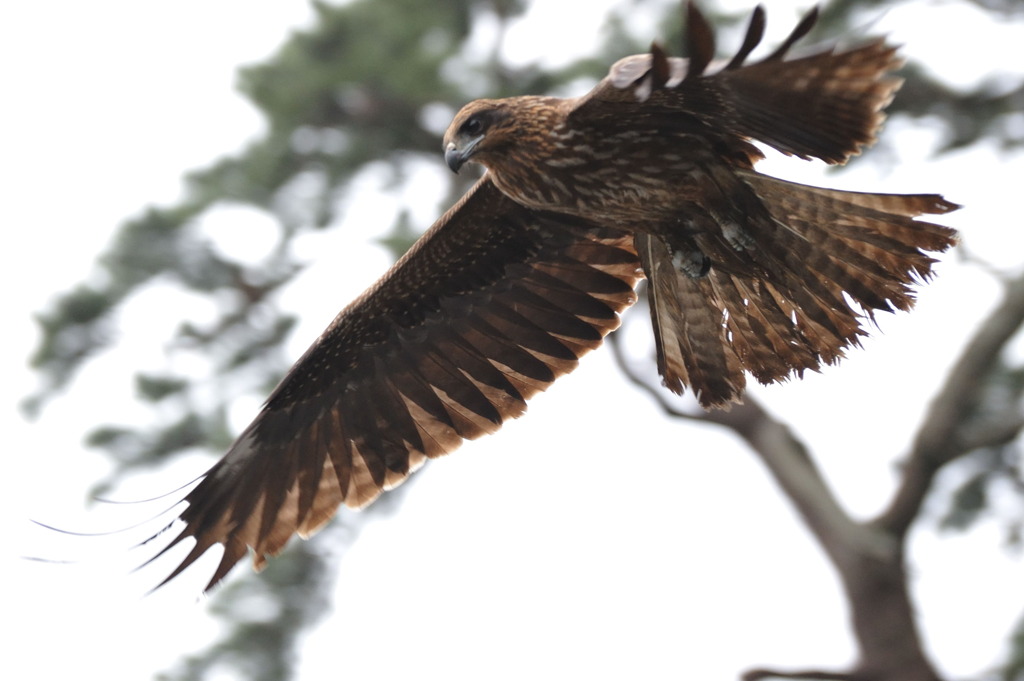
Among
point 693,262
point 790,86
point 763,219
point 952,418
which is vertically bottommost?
point 790,86

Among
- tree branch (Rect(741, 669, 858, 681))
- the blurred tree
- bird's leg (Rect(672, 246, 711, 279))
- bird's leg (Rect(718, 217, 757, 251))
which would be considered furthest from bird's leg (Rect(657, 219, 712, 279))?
the blurred tree

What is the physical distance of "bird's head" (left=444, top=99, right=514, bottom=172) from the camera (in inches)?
166

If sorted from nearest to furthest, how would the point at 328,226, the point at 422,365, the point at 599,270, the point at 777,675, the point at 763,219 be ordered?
the point at 763,219, the point at 599,270, the point at 422,365, the point at 777,675, the point at 328,226

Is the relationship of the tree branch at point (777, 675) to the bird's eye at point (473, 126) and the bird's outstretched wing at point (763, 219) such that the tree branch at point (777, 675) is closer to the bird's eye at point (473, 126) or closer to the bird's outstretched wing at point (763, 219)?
the bird's outstretched wing at point (763, 219)

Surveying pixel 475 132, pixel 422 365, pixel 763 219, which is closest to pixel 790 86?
pixel 763 219

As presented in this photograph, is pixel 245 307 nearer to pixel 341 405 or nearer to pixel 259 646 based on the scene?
pixel 259 646

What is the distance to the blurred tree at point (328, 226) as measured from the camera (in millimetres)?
6707

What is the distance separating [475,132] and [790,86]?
4.01 ft

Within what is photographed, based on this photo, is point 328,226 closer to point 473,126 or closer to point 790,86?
point 473,126

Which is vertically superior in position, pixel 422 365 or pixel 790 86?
pixel 422 365

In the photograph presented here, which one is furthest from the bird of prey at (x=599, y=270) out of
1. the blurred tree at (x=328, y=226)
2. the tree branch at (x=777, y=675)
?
the blurred tree at (x=328, y=226)

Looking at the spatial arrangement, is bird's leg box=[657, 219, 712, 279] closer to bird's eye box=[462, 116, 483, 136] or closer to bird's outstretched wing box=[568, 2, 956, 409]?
bird's outstretched wing box=[568, 2, 956, 409]

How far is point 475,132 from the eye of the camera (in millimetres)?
4242

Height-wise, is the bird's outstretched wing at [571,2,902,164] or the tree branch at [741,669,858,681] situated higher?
the bird's outstretched wing at [571,2,902,164]
